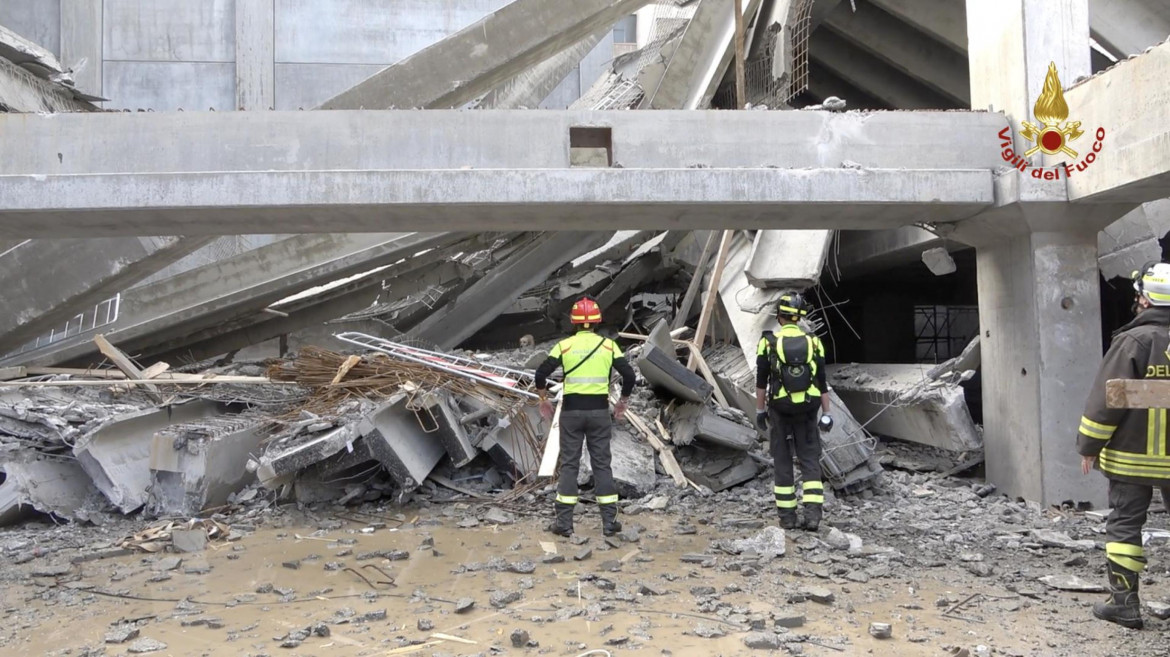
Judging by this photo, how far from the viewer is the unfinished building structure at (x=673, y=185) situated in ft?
21.1

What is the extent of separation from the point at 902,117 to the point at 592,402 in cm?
328

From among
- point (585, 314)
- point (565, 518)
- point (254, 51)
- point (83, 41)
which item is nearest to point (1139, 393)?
point (585, 314)

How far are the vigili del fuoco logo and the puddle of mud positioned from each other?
3.25m

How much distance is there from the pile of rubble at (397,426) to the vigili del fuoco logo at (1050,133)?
2.34m

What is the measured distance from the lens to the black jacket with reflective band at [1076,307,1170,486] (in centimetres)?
422

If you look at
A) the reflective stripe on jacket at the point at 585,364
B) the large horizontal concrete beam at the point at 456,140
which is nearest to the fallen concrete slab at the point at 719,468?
the reflective stripe on jacket at the point at 585,364

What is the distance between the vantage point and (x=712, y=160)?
266 inches

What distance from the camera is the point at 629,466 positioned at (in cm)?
786

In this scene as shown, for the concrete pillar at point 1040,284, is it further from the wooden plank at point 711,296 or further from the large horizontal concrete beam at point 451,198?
the wooden plank at point 711,296

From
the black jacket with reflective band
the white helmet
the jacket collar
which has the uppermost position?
the white helmet

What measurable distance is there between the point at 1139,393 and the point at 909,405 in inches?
207

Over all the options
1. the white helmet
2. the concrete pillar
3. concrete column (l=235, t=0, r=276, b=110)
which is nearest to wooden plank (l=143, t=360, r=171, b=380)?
the concrete pillar

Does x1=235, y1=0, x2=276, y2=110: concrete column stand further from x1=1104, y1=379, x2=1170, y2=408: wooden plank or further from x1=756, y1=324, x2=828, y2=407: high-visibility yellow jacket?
x1=1104, y1=379, x2=1170, y2=408: wooden plank

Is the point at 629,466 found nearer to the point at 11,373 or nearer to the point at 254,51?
the point at 11,373
